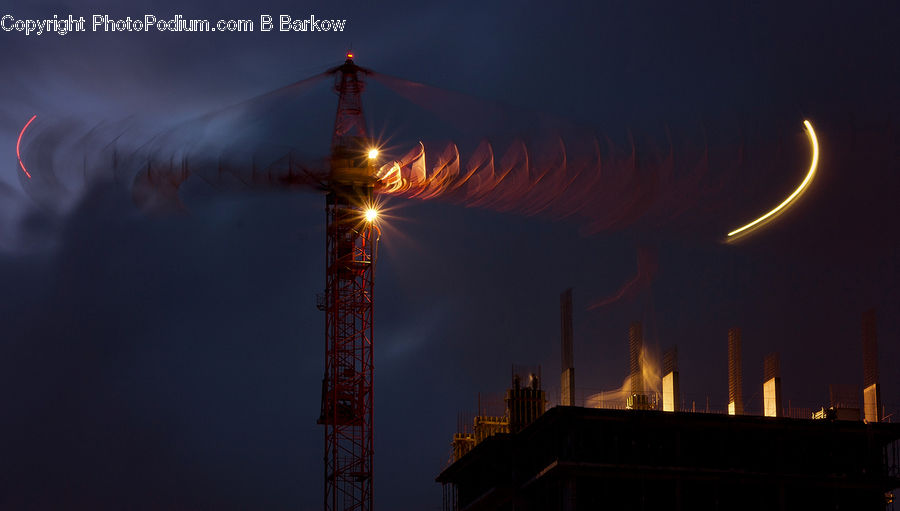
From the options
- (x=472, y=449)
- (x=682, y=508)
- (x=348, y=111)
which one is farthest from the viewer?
(x=348, y=111)

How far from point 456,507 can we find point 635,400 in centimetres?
2451

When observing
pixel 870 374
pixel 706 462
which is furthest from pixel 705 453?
pixel 870 374

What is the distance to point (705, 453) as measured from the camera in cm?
11275

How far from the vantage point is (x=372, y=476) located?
141 m

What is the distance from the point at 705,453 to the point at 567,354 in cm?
1083

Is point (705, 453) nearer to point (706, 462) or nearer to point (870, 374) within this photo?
point (706, 462)

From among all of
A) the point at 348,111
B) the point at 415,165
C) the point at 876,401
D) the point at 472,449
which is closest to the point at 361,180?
the point at 348,111

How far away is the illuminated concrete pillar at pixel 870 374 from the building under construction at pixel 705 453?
8 centimetres

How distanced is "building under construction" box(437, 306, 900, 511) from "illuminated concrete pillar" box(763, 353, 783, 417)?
66 mm

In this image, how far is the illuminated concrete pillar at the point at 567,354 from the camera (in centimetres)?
11144

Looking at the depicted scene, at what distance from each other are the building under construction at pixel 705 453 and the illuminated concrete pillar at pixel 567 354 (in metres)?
0.06

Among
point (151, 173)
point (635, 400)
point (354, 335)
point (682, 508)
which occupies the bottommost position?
point (682, 508)

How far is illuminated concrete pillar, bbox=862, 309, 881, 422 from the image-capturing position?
382 ft

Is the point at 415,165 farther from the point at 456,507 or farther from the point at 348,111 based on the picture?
the point at 456,507
